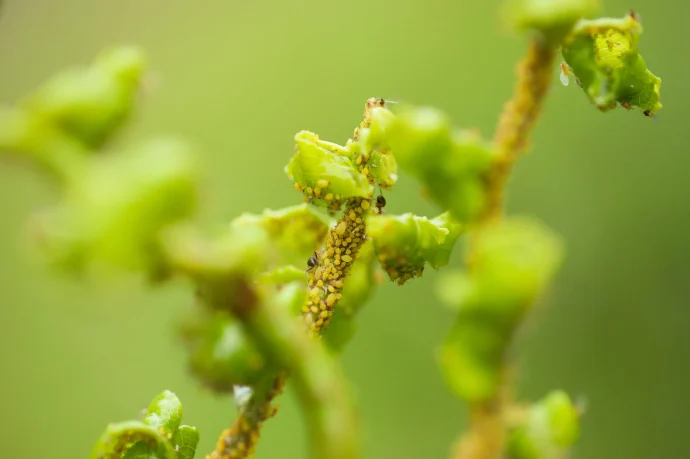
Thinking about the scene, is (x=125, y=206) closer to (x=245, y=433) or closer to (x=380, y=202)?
(x=245, y=433)

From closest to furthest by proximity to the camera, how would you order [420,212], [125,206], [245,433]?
[125,206] → [245,433] → [420,212]

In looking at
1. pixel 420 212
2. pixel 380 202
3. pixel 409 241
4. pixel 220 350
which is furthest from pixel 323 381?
pixel 420 212

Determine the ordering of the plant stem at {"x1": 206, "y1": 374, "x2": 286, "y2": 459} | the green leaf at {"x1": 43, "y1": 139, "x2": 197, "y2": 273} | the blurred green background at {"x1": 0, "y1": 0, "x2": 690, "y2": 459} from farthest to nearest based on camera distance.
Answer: the blurred green background at {"x1": 0, "y1": 0, "x2": 690, "y2": 459} → the plant stem at {"x1": 206, "y1": 374, "x2": 286, "y2": 459} → the green leaf at {"x1": 43, "y1": 139, "x2": 197, "y2": 273}

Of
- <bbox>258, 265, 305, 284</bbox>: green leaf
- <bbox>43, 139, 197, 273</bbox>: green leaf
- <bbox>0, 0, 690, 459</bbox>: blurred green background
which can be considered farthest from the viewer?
<bbox>0, 0, 690, 459</bbox>: blurred green background

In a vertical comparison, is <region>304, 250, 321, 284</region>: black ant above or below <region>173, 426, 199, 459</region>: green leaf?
above

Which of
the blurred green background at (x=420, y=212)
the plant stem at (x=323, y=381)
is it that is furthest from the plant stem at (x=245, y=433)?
the blurred green background at (x=420, y=212)

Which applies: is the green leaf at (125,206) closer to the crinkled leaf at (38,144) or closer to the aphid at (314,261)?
the crinkled leaf at (38,144)

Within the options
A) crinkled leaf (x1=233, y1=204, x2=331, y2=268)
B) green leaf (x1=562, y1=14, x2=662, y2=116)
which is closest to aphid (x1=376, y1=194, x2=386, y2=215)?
crinkled leaf (x1=233, y1=204, x2=331, y2=268)

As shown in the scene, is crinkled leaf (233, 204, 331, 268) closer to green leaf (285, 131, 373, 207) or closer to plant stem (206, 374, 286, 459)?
green leaf (285, 131, 373, 207)
